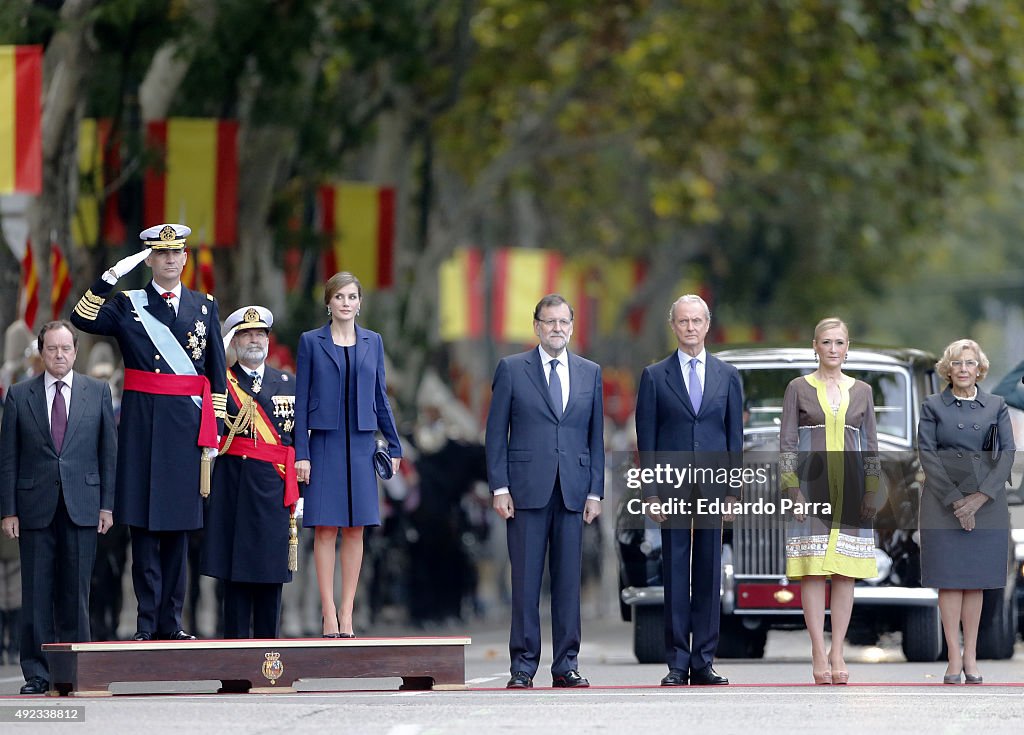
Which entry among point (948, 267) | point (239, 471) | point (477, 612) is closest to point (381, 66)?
point (477, 612)

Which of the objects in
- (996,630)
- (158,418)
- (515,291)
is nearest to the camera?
(158,418)

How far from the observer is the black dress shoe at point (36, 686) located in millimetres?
13508

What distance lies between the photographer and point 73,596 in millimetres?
13805

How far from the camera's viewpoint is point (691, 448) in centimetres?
1391

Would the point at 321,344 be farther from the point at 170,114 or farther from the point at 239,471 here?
the point at 170,114

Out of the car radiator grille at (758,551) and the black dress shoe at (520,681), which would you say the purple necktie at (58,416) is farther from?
the car radiator grille at (758,551)

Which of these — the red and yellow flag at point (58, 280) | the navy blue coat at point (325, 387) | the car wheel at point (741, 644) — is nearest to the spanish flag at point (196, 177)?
the red and yellow flag at point (58, 280)

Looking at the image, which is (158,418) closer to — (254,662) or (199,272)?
(254,662)

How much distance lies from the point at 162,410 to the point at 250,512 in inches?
33.6

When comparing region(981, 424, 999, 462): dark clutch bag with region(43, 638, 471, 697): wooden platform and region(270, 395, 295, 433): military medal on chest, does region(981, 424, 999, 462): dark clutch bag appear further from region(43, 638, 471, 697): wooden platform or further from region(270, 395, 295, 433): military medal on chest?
region(270, 395, 295, 433): military medal on chest

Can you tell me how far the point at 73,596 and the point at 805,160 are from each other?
866 inches

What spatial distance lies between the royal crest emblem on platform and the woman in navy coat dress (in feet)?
1.76

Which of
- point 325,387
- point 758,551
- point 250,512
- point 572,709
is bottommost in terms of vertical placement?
point 572,709

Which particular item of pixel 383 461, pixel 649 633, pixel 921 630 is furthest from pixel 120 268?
pixel 921 630
